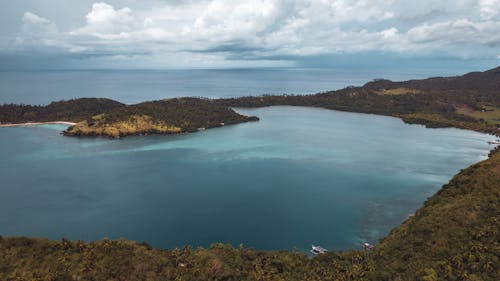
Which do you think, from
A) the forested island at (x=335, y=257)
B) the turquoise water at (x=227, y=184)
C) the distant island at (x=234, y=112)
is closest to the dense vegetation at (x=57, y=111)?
the distant island at (x=234, y=112)

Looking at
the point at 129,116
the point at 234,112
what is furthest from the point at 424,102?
the point at 129,116

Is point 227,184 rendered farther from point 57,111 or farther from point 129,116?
point 57,111

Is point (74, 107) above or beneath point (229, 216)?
above

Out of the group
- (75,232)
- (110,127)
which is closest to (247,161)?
(75,232)

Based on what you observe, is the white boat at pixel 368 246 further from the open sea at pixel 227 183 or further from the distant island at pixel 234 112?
the distant island at pixel 234 112

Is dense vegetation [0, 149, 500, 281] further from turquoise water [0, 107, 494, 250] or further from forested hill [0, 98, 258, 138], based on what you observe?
forested hill [0, 98, 258, 138]

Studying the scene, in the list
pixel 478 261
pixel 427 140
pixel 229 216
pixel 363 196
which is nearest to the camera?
pixel 478 261

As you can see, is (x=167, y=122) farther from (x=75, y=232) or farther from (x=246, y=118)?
(x=75, y=232)
